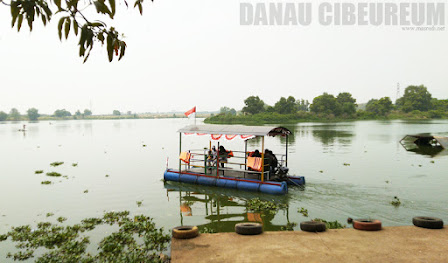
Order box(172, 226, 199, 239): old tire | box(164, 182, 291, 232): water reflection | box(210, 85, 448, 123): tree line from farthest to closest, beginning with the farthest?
box(210, 85, 448, 123): tree line → box(164, 182, 291, 232): water reflection → box(172, 226, 199, 239): old tire

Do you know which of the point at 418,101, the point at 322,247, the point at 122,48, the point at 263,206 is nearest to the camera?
the point at 122,48

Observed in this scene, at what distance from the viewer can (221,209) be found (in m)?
15.1

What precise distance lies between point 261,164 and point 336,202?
4385 mm

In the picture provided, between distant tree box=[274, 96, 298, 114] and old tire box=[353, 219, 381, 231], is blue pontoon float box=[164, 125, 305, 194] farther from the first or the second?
distant tree box=[274, 96, 298, 114]

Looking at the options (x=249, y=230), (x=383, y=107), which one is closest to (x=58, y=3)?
(x=249, y=230)

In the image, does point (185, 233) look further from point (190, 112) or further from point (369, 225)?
point (190, 112)

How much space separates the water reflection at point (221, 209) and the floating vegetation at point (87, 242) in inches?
82.0

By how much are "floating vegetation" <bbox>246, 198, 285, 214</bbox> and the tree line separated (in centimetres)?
10803

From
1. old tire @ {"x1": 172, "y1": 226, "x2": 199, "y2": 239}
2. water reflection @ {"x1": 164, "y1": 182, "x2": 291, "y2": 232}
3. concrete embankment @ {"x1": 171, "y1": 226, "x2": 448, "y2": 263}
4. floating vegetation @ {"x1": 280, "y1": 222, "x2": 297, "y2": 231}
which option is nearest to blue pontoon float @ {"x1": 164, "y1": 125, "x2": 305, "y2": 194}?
water reflection @ {"x1": 164, "y1": 182, "x2": 291, "y2": 232}

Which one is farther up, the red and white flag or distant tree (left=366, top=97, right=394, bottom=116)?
distant tree (left=366, top=97, right=394, bottom=116)

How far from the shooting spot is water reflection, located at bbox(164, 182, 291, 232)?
12.8 metres

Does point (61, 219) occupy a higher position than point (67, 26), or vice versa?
point (67, 26)

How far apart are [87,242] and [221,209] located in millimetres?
6458

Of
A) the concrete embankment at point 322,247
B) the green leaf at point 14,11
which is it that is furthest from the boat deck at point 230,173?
the green leaf at point 14,11
